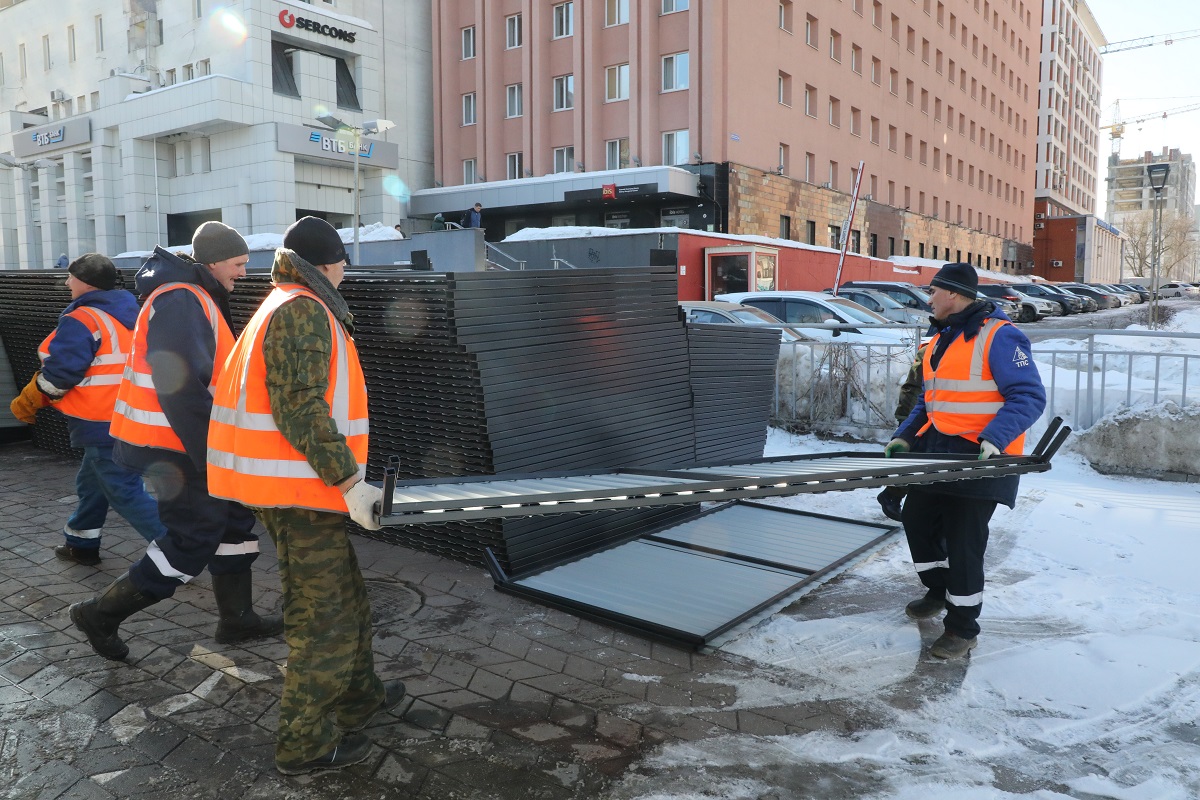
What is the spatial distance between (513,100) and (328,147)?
772cm

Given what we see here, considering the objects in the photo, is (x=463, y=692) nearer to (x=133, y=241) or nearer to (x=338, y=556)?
(x=338, y=556)

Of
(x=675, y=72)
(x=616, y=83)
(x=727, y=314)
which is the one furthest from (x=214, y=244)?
(x=616, y=83)

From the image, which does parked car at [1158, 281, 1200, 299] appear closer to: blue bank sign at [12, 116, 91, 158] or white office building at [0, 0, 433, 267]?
white office building at [0, 0, 433, 267]

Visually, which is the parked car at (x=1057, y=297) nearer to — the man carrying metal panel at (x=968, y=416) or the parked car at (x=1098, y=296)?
the parked car at (x=1098, y=296)

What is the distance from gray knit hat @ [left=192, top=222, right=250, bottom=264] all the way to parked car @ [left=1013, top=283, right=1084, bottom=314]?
121 ft

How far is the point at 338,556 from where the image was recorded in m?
3.07

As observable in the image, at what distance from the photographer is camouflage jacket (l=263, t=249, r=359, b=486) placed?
2857 millimetres

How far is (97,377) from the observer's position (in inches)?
198

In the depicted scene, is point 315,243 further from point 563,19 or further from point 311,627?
point 563,19

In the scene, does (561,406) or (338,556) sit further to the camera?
(561,406)

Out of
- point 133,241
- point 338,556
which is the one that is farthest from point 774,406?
point 133,241

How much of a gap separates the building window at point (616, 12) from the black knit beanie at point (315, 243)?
31792 mm

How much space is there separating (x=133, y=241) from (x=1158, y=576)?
3903 cm

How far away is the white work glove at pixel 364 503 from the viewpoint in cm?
279
